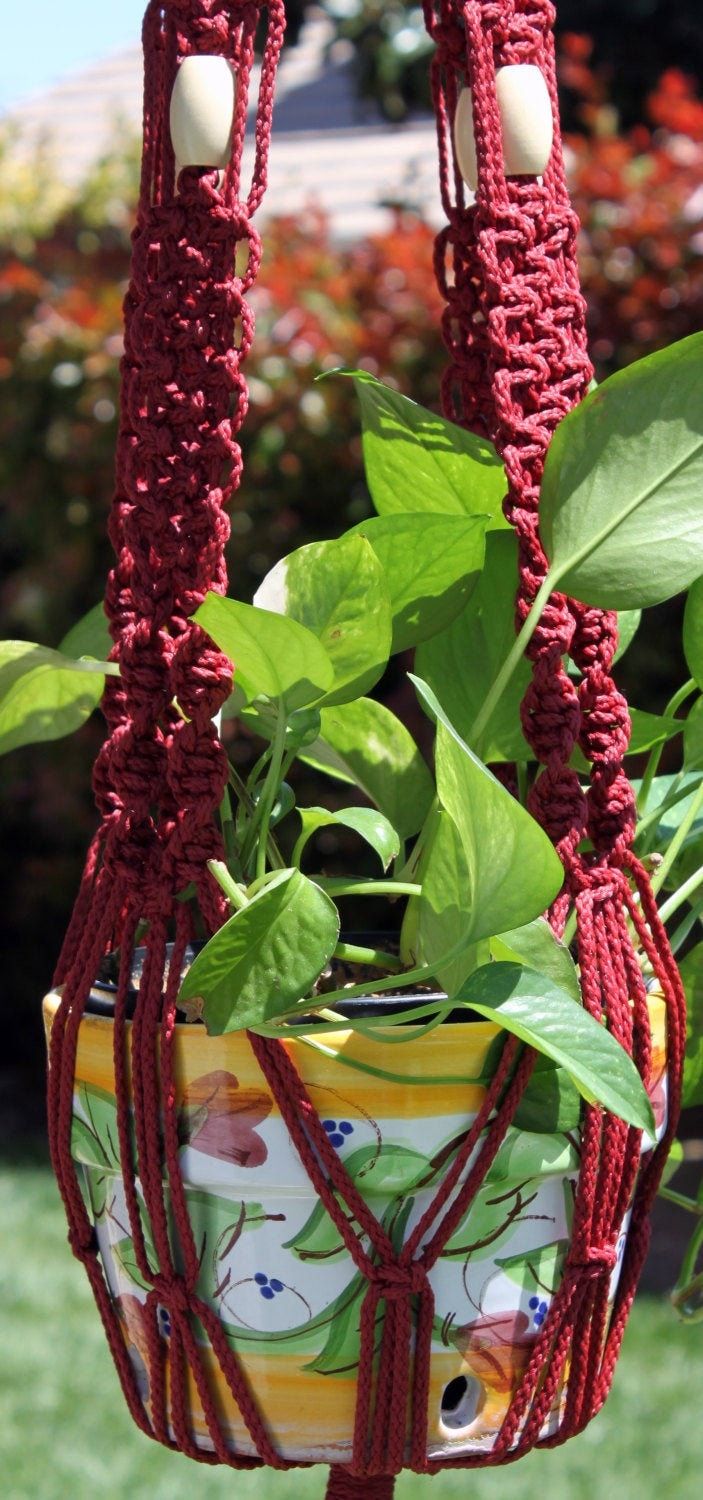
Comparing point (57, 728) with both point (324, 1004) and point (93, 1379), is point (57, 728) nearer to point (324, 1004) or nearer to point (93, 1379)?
point (324, 1004)

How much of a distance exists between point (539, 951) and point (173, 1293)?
0.16 m

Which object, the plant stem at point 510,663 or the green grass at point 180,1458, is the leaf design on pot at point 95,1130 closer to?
the plant stem at point 510,663

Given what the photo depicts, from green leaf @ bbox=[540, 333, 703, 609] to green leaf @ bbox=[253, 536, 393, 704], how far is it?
0.18 feet

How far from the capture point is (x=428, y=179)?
14.1 feet

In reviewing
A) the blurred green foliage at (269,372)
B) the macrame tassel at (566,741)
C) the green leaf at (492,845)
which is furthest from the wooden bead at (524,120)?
the blurred green foliage at (269,372)

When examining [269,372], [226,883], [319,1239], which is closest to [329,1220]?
[319,1239]

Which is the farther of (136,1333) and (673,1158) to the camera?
(673,1158)

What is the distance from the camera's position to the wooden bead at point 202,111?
50 centimetres

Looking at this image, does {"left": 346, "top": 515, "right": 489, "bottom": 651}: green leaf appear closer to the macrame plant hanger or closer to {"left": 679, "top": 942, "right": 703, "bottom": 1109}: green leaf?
the macrame plant hanger

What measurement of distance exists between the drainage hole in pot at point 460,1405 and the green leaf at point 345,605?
22cm

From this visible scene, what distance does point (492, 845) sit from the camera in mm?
412

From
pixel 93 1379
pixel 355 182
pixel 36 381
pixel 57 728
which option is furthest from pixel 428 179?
pixel 57 728

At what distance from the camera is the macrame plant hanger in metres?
0.45

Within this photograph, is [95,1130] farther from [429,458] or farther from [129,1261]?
[429,458]
